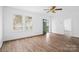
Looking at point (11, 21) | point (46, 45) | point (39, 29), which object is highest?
point (11, 21)

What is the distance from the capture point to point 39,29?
5.38 feet

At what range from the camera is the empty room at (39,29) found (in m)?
1.52

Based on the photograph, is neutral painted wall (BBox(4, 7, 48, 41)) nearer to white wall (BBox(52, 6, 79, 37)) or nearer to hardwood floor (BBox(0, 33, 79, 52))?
hardwood floor (BBox(0, 33, 79, 52))

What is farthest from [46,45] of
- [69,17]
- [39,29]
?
[69,17]

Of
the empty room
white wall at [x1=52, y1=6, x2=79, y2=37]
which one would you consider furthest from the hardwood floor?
white wall at [x1=52, y1=6, x2=79, y2=37]

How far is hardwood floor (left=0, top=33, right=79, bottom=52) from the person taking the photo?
1.54m

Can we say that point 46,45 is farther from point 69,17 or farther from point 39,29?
point 69,17

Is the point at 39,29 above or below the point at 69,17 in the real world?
below

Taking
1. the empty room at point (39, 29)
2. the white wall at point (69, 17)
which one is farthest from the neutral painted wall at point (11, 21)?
the white wall at point (69, 17)

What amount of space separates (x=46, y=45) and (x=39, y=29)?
301mm

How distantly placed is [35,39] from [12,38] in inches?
14.9

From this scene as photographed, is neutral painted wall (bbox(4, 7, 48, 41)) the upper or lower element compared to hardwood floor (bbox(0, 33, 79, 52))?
upper
